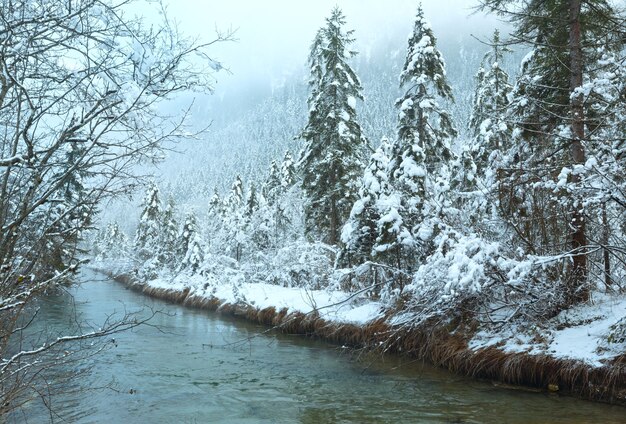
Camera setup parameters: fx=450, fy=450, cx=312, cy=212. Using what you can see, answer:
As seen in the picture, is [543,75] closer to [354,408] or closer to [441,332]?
[441,332]

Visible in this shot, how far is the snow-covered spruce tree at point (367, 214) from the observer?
1530 centimetres

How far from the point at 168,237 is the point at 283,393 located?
38284 millimetres

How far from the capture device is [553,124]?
1086 centimetres

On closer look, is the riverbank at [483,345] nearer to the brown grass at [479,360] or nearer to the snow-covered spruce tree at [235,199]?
the brown grass at [479,360]

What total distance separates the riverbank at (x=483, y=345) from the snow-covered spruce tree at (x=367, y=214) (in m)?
1.74

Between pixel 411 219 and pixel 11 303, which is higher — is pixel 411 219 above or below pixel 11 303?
above

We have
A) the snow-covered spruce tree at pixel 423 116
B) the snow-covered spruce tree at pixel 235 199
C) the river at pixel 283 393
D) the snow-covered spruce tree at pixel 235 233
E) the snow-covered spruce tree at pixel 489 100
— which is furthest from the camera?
the snow-covered spruce tree at pixel 235 199

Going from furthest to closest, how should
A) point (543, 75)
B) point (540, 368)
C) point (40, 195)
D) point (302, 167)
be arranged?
point (302, 167) → point (543, 75) → point (540, 368) → point (40, 195)

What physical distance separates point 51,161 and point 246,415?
19.6 feet

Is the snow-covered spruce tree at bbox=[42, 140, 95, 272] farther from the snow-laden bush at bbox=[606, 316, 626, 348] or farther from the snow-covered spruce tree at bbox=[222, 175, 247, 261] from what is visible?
the snow-covered spruce tree at bbox=[222, 175, 247, 261]

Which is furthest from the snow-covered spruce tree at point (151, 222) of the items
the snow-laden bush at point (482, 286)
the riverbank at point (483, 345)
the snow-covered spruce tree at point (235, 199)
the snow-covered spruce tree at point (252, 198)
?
the snow-laden bush at point (482, 286)

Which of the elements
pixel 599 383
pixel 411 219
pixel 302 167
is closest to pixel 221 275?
pixel 302 167

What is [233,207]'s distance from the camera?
4425 cm

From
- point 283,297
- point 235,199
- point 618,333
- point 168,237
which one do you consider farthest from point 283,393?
point 168,237
